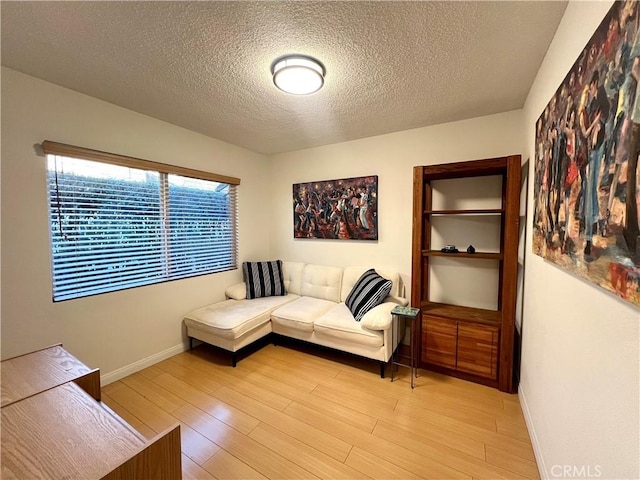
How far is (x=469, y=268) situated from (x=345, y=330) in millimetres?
1406

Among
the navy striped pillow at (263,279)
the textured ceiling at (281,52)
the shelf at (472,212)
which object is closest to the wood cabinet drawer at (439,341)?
the shelf at (472,212)

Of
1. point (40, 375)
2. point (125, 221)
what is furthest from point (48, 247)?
point (40, 375)

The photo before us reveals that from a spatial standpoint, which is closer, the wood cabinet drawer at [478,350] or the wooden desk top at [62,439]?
the wooden desk top at [62,439]

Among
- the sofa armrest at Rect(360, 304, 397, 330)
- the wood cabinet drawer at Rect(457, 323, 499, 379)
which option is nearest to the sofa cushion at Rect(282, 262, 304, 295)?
the sofa armrest at Rect(360, 304, 397, 330)

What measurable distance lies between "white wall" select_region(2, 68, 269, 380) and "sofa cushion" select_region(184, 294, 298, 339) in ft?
0.75

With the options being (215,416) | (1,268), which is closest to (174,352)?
(215,416)

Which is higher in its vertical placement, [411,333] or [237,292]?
[237,292]

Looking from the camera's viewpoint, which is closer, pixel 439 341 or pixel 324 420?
pixel 324 420

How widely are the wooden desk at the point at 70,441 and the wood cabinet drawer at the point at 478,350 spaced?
2.22m

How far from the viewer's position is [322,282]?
328 centimetres

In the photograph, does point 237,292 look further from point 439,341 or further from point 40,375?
point 439,341

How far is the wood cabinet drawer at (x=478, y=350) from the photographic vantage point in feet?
6.97

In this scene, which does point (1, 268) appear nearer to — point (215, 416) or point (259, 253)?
point (215, 416)

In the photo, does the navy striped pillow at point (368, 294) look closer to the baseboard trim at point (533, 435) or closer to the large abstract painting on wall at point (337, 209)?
the large abstract painting on wall at point (337, 209)
